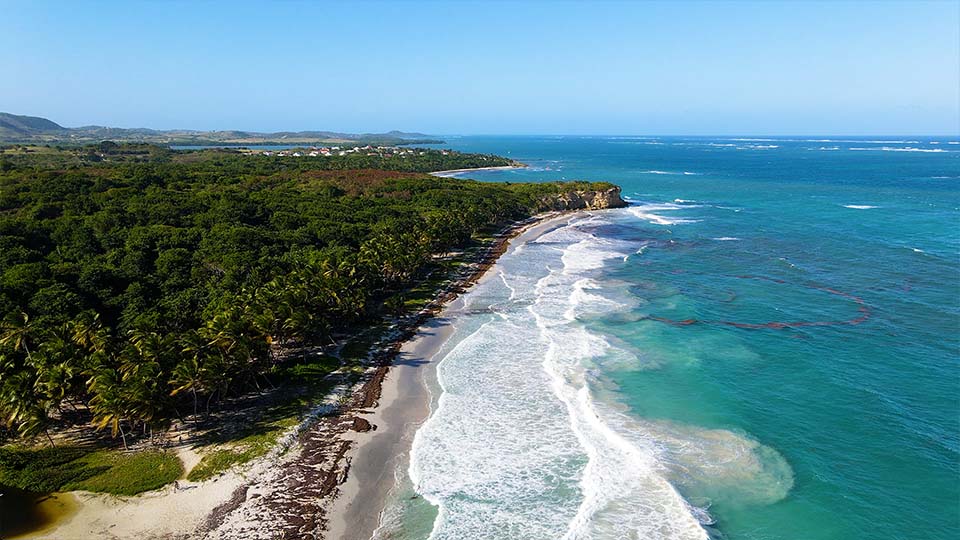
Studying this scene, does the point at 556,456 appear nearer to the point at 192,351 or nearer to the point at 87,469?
the point at 192,351

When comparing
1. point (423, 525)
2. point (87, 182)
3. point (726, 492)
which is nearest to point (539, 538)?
point (423, 525)

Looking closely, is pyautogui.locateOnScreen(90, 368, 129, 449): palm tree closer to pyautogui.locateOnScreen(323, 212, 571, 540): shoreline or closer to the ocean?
pyautogui.locateOnScreen(323, 212, 571, 540): shoreline

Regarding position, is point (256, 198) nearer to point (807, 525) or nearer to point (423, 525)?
point (423, 525)

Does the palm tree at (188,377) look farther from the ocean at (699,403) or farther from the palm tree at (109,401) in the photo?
the ocean at (699,403)

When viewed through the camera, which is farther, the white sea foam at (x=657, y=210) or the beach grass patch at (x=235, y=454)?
the white sea foam at (x=657, y=210)

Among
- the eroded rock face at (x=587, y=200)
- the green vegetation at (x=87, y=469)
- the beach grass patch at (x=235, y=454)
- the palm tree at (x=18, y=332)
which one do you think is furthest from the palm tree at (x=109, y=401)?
the eroded rock face at (x=587, y=200)
